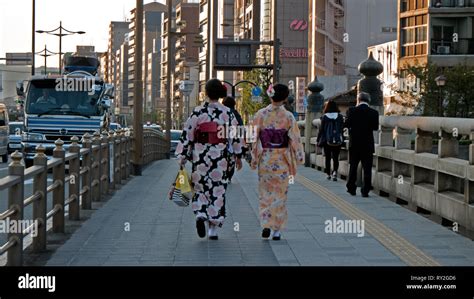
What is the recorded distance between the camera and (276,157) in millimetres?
11266

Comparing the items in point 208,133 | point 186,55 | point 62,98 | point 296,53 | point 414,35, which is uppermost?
point 186,55

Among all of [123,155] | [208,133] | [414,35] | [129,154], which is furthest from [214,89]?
[414,35]

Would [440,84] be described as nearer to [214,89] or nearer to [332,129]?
[332,129]

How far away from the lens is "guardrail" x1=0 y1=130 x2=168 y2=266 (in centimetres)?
866

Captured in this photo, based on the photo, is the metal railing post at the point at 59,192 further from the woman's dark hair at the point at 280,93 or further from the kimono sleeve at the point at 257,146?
the woman's dark hair at the point at 280,93

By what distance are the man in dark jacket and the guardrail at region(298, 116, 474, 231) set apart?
280 millimetres

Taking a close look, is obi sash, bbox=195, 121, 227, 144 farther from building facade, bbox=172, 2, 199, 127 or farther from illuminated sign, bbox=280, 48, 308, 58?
building facade, bbox=172, 2, 199, 127

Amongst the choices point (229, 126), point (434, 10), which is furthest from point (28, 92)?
point (434, 10)

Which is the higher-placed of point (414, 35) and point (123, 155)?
point (414, 35)

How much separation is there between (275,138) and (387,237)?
1752 mm

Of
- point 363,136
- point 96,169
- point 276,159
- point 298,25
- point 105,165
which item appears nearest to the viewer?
point 276,159

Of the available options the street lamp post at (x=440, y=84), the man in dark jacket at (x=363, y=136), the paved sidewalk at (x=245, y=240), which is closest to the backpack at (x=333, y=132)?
the man in dark jacket at (x=363, y=136)

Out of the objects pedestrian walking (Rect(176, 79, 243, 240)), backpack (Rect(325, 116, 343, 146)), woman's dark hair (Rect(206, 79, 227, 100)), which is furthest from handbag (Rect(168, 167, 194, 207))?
backpack (Rect(325, 116, 343, 146))

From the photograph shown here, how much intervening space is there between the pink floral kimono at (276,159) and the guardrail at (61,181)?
2.41 meters
